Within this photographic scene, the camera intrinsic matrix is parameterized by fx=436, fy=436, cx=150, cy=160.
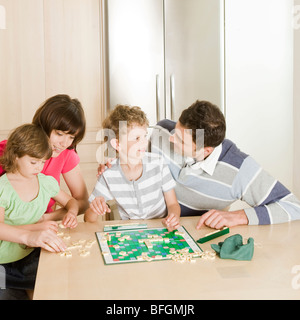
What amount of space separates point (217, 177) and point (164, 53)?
5.04ft

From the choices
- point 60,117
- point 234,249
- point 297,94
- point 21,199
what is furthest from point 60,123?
point 297,94

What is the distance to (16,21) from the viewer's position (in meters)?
2.99

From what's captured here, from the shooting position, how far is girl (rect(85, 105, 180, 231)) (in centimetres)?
171

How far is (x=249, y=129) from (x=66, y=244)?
6.55 ft

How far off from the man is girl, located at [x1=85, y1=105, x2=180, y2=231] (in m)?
0.10

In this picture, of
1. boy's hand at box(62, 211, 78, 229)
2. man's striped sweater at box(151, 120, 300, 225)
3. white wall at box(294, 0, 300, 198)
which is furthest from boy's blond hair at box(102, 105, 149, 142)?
white wall at box(294, 0, 300, 198)

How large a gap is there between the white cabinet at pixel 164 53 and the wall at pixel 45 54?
173 millimetres

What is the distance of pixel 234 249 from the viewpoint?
1292 millimetres

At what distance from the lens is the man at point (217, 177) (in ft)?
5.31

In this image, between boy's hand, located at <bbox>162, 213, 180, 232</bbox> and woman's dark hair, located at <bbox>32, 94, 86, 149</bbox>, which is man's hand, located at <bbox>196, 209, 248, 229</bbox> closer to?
boy's hand, located at <bbox>162, 213, 180, 232</bbox>

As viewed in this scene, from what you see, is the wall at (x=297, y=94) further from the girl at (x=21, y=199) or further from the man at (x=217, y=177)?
the girl at (x=21, y=199)

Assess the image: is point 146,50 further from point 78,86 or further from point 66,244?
point 66,244
